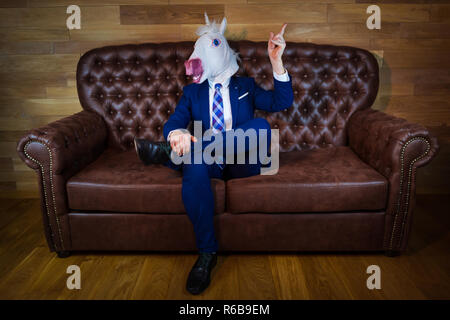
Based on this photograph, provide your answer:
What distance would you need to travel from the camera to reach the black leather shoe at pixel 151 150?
1.90m

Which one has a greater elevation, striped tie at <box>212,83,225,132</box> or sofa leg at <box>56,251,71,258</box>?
striped tie at <box>212,83,225,132</box>

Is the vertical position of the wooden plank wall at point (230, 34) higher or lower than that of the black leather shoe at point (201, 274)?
higher

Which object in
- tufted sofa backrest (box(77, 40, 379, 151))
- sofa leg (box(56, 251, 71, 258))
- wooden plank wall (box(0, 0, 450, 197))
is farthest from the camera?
wooden plank wall (box(0, 0, 450, 197))

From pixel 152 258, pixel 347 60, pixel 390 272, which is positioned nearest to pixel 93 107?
pixel 152 258

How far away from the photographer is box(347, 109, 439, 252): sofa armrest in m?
1.84

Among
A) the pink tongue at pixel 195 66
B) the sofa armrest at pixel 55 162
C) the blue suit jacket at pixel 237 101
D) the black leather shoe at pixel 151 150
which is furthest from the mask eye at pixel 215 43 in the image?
the sofa armrest at pixel 55 162

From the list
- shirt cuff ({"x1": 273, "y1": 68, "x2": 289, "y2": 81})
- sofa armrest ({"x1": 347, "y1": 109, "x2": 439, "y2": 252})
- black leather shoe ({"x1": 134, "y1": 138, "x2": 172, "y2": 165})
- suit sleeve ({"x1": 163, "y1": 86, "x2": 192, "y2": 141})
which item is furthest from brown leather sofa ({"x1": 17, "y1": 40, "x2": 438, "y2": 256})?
shirt cuff ({"x1": 273, "y1": 68, "x2": 289, "y2": 81})

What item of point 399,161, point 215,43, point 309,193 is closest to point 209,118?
point 215,43

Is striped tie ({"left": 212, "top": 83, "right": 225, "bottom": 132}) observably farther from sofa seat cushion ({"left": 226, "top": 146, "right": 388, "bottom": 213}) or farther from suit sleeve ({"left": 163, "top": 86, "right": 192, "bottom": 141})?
sofa seat cushion ({"left": 226, "top": 146, "right": 388, "bottom": 213})

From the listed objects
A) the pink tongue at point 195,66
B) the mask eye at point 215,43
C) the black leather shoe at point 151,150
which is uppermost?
the mask eye at point 215,43

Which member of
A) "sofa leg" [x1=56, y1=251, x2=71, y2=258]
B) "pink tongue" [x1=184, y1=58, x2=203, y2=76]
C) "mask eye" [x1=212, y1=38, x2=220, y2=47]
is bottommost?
"sofa leg" [x1=56, y1=251, x2=71, y2=258]

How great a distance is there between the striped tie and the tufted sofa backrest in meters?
0.46

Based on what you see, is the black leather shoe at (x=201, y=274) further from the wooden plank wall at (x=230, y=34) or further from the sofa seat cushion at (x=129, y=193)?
the wooden plank wall at (x=230, y=34)

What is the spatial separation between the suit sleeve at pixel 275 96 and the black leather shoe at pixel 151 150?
0.62 m
